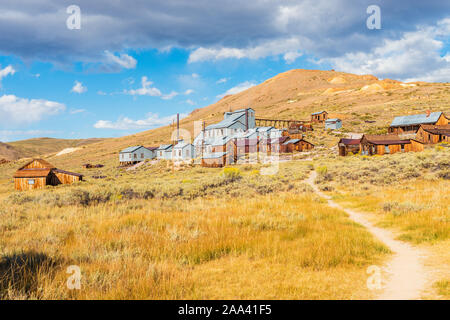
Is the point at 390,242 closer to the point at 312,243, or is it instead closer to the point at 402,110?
the point at 312,243

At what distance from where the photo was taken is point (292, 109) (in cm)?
12425

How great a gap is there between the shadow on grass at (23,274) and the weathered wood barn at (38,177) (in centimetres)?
3611

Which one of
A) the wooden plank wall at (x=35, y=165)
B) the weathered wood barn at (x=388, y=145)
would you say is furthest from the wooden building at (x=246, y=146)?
the wooden plank wall at (x=35, y=165)

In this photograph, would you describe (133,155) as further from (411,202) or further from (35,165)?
(411,202)

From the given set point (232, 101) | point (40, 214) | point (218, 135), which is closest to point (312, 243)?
point (40, 214)

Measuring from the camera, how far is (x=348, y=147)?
156 feet

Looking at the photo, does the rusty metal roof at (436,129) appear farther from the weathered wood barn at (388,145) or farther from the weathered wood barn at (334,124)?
the weathered wood barn at (334,124)

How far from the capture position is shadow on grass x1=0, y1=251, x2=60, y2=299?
415 cm

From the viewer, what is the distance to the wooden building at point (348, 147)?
46.0 metres

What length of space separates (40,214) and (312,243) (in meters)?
10.0

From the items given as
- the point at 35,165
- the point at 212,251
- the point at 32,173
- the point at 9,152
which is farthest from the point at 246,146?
the point at 9,152

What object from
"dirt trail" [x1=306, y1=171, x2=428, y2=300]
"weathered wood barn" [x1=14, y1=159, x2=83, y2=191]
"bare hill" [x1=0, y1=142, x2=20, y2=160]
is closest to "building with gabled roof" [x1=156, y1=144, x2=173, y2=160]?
"weathered wood barn" [x1=14, y1=159, x2=83, y2=191]

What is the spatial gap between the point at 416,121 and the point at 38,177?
67.2 metres

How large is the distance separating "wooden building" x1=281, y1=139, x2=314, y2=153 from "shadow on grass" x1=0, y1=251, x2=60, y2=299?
178 feet
